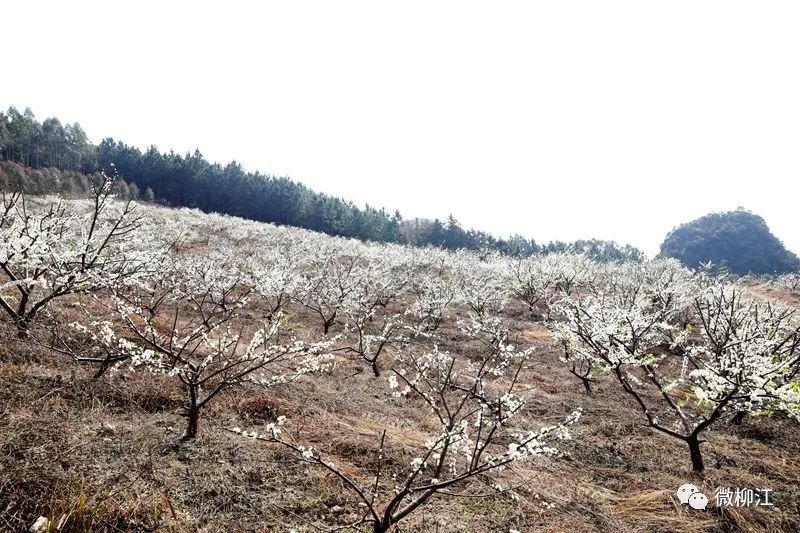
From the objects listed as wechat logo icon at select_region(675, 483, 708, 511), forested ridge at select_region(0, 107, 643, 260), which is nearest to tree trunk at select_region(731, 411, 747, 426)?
wechat logo icon at select_region(675, 483, 708, 511)

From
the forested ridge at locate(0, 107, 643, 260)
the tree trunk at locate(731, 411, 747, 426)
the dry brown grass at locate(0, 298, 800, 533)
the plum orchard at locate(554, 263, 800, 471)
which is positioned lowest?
the dry brown grass at locate(0, 298, 800, 533)

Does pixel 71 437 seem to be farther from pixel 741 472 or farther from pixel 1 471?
pixel 741 472

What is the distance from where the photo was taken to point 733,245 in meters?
81.2

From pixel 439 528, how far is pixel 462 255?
43.6 metres

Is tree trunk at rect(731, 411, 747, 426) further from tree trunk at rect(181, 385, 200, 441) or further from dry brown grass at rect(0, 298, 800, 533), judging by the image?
tree trunk at rect(181, 385, 200, 441)

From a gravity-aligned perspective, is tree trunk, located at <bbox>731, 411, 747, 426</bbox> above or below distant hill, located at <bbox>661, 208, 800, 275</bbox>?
below

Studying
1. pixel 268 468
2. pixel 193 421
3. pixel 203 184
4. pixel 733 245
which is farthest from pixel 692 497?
Answer: pixel 733 245

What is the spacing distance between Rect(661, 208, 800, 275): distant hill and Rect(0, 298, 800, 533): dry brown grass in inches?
3393

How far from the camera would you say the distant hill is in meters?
77.8

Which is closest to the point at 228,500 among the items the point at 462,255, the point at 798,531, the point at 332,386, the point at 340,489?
the point at 340,489

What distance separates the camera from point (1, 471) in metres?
4.29

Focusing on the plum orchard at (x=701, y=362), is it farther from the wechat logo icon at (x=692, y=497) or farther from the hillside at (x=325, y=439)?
the wechat logo icon at (x=692, y=497)

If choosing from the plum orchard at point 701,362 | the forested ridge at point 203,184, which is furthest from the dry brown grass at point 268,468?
the forested ridge at point 203,184

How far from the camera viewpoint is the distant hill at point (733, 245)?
77.8 m
